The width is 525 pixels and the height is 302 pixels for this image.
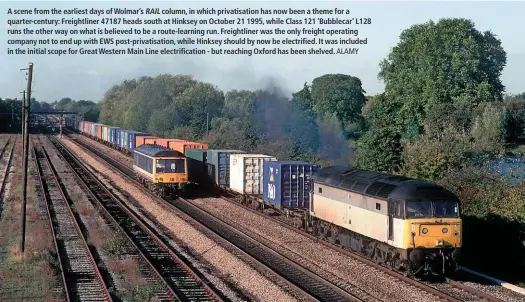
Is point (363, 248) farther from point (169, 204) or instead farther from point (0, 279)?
point (169, 204)

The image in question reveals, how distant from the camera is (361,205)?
77.3 ft

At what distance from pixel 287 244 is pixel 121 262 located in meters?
7.10

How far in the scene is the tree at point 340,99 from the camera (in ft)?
239

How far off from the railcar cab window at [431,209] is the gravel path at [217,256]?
4799 mm

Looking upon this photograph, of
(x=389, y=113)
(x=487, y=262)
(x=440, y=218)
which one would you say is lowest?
(x=487, y=262)

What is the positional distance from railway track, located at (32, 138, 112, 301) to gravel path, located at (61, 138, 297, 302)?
420cm

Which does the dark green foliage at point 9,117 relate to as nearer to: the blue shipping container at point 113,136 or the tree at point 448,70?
the blue shipping container at point 113,136

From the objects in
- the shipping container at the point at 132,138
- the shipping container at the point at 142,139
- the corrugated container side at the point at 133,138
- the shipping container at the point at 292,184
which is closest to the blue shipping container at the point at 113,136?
the shipping container at the point at 132,138

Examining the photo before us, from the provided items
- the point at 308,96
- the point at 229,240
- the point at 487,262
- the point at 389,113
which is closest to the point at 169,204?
the point at 229,240

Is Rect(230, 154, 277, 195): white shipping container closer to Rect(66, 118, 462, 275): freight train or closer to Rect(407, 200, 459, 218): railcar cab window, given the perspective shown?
Rect(66, 118, 462, 275): freight train

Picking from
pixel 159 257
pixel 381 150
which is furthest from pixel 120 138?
pixel 159 257

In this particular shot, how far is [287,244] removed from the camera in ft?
90.3

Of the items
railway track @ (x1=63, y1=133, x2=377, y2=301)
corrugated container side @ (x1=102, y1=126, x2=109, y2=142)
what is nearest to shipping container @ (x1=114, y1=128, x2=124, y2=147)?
corrugated container side @ (x1=102, y1=126, x2=109, y2=142)

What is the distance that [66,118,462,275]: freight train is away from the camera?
20.8 m
